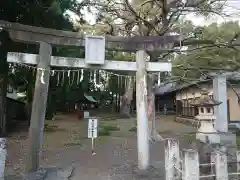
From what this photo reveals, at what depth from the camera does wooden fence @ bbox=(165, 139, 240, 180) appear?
5.43m

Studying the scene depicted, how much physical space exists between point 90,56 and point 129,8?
6.72 m

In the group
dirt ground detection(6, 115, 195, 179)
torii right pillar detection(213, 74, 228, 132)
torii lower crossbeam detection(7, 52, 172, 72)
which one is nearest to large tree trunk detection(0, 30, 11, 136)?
dirt ground detection(6, 115, 195, 179)

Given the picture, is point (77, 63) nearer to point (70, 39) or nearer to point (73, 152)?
point (70, 39)

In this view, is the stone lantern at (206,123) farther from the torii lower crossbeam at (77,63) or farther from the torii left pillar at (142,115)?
the torii lower crossbeam at (77,63)

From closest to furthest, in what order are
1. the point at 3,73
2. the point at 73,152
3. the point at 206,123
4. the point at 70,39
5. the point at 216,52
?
the point at 70,39 < the point at 206,123 < the point at 73,152 < the point at 3,73 < the point at 216,52

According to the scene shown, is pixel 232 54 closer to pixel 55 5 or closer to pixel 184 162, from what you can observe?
pixel 55 5

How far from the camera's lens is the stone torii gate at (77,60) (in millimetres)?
A: 7895

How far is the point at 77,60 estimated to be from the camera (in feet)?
27.3

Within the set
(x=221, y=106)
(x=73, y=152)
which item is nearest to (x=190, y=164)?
(x=73, y=152)

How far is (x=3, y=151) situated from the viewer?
253 inches

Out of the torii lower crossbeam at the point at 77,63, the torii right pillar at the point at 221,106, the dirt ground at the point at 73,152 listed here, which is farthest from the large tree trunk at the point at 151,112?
the torii lower crossbeam at the point at 77,63

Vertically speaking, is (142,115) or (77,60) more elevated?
(77,60)

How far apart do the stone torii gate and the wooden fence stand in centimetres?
169

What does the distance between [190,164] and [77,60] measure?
4.70 metres
